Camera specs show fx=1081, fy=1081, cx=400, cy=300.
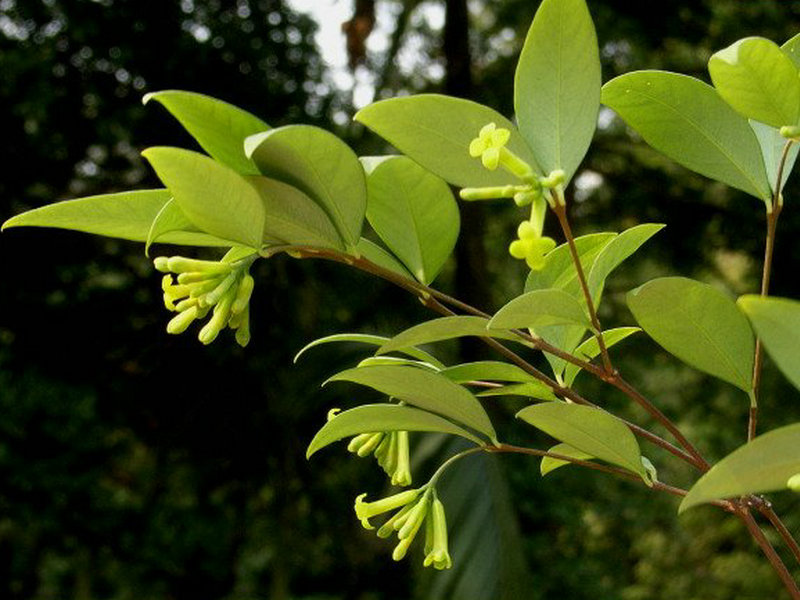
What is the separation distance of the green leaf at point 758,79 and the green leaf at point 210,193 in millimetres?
144

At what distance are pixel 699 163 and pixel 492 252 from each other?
275 centimetres

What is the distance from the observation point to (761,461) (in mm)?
260

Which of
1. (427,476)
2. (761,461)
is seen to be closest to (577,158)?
(761,461)

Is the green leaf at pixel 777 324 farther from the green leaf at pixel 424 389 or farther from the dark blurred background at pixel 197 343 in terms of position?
the dark blurred background at pixel 197 343

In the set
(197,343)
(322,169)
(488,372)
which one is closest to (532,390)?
(488,372)

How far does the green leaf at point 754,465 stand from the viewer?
0.26 m

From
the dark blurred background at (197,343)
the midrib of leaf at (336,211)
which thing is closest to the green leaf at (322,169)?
the midrib of leaf at (336,211)

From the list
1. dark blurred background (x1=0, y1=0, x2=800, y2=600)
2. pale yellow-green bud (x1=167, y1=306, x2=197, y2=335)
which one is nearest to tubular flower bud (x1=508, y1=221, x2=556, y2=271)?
pale yellow-green bud (x1=167, y1=306, x2=197, y2=335)

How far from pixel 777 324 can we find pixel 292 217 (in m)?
0.15

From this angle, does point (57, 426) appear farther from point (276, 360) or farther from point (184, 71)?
point (184, 71)

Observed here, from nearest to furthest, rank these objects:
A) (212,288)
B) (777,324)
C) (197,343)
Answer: (777,324), (212,288), (197,343)

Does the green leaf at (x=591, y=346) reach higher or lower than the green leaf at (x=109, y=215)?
lower

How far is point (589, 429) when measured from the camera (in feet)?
1.16

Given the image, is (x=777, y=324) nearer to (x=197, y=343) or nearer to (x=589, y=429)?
(x=589, y=429)
